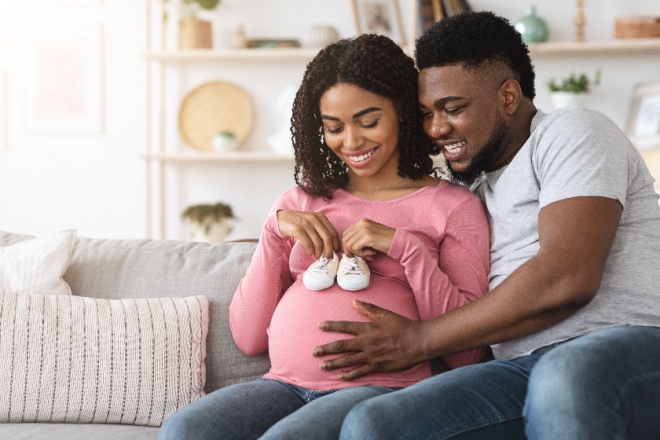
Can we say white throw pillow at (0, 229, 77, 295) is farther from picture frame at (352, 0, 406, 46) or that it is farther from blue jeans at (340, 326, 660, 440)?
picture frame at (352, 0, 406, 46)

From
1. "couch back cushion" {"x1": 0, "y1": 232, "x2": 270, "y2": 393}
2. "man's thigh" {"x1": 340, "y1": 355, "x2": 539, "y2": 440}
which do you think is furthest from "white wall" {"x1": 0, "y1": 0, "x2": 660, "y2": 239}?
"man's thigh" {"x1": 340, "y1": 355, "x2": 539, "y2": 440}

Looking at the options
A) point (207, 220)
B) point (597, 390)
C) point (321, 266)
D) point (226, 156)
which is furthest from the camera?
point (226, 156)

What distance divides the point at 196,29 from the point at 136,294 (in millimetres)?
2115

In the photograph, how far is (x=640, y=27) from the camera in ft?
10.9

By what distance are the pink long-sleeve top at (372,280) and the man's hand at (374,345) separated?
26mm

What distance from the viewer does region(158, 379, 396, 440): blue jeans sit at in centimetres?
123

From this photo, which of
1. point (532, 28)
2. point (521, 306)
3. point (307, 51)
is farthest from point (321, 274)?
point (532, 28)

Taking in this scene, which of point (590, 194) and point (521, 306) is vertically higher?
point (590, 194)

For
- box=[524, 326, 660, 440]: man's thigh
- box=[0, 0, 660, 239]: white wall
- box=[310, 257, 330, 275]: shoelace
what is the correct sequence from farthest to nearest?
box=[0, 0, 660, 239]: white wall, box=[310, 257, 330, 275]: shoelace, box=[524, 326, 660, 440]: man's thigh

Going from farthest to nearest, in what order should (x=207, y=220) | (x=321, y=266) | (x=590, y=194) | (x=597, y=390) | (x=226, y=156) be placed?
(x=226, y=156) < (x=207, y=220) < (x=321, y=266) < (x=590, y=194) < (x=597, y=390)

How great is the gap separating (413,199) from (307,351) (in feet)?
1.28

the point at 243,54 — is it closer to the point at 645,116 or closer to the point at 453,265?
the point at 645,116

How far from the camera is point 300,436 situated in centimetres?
120

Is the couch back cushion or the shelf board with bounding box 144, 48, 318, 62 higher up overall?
the shelf board with bounding box 144, 48, 318, 62
